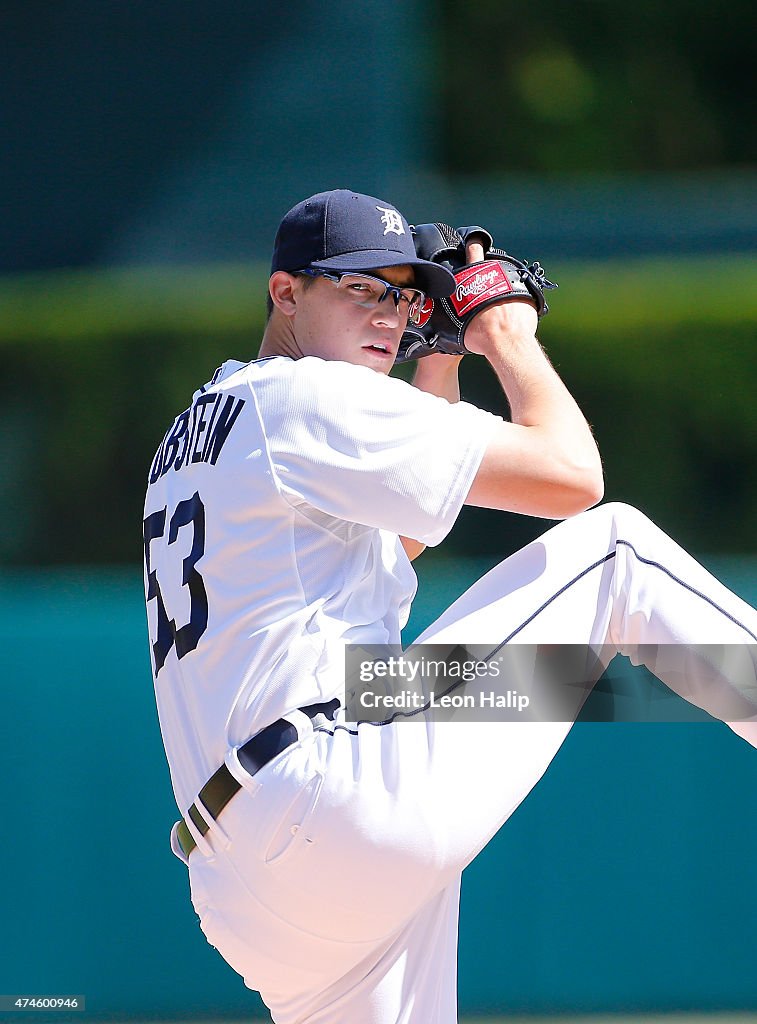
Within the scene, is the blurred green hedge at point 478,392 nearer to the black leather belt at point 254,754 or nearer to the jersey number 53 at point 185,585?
the jersey number 53 at point 185,585

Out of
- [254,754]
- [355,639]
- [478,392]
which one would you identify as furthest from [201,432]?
[478,392]

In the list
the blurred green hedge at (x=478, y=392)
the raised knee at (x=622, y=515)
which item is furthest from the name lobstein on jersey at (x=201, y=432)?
the blurred green hedge at (x=478, y=392)

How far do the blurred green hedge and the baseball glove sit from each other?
1.73m

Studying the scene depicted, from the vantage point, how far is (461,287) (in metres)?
2.25

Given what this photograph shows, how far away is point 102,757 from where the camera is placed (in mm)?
3729

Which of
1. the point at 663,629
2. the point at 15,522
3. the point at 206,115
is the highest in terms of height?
the point at 206,115

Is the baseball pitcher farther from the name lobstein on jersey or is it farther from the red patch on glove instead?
the red patch on glove

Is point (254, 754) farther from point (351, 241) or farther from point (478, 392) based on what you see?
point (478, 392)

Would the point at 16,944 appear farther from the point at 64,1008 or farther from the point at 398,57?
the point at 398,57

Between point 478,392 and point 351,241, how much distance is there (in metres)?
1.97

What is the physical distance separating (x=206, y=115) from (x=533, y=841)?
10.1 ft

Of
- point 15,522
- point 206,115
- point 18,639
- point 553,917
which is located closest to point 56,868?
point 18,639

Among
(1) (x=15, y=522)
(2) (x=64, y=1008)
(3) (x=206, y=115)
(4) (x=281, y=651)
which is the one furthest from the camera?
(3) (x=206, y=115)

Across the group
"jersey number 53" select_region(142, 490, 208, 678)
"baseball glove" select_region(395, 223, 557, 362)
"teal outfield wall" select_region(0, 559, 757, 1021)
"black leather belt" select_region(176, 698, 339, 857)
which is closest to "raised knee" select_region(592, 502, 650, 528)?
"baseball glove" select_region(395, 223, 557, 362)
